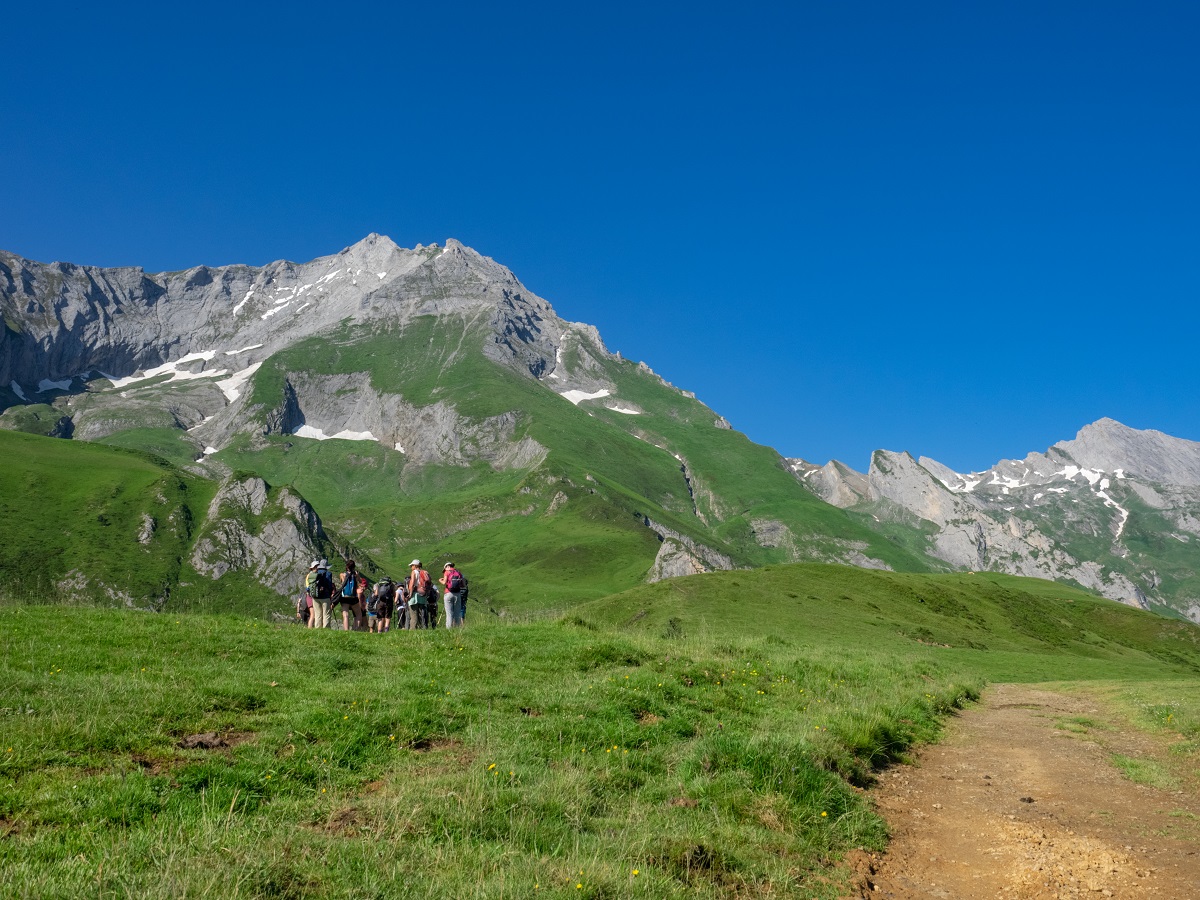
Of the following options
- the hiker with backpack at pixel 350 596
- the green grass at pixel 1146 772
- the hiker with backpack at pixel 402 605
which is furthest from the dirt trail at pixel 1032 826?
the hiker with backpack at pixel 402 605

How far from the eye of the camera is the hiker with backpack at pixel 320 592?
28.6 meters

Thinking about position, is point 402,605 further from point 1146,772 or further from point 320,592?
point 1146,772

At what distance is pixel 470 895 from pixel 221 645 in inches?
559

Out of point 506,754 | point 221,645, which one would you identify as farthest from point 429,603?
point 506,754

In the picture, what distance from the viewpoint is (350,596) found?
29266 mm

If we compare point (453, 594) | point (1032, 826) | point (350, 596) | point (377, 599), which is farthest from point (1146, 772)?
point (377, 599)

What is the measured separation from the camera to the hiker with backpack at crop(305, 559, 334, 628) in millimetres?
28641

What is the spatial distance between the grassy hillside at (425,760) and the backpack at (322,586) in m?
4.68

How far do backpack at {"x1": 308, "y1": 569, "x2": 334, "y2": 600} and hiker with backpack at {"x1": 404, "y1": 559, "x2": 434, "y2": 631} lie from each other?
3.13 meters

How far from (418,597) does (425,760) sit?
1894cm

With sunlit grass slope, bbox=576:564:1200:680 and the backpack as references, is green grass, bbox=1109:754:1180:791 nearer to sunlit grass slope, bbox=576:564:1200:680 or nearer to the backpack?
sunlit grass slope, bbox=576:564:1200:680

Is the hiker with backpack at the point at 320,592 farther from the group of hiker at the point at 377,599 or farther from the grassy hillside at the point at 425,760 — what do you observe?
the grassy hillside at the point at 425,760

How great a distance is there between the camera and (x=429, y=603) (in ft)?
102

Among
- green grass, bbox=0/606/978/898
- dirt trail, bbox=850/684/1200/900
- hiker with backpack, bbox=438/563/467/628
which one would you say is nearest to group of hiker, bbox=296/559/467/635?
hiker with backpack, bbox=438/563/467/628
